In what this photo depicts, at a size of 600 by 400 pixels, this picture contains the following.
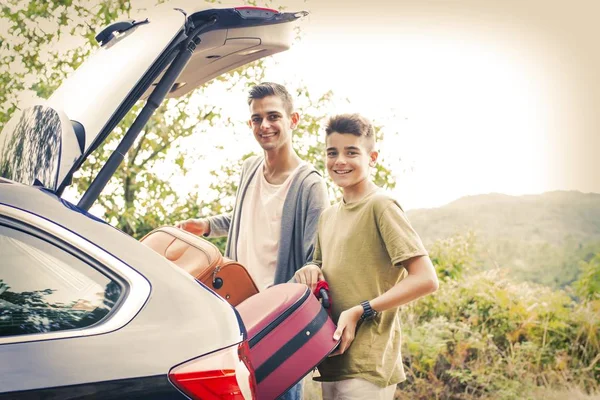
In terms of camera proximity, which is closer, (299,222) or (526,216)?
(299,222)

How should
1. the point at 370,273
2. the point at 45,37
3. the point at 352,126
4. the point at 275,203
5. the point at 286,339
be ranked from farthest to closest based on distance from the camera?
the point at 45,37
the point at 275,203
the point at 352,126
the point at 370,273
the point at 286,339

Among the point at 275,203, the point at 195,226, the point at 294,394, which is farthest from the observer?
the point at 195,226

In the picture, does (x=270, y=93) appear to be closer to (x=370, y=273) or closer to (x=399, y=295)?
(x=370, y=273)

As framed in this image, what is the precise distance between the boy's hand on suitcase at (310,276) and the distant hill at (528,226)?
14.9ft

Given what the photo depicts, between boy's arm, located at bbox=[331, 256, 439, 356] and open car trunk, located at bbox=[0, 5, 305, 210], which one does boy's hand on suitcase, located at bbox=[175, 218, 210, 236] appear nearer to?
open car trunk, located at bbox=[0, 5, 305, 210]

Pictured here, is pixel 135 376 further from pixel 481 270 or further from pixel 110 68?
pixel 481 270

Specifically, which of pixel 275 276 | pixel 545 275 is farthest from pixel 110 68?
pixel 545 275

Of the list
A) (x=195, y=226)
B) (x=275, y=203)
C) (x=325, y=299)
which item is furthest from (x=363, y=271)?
(x=195, y=226)

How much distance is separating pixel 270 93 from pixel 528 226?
195 inches

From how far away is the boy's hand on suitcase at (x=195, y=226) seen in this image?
3592 mm

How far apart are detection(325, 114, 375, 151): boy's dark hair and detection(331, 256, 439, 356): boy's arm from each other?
526 millimetres

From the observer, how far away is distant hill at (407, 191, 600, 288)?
287 inches

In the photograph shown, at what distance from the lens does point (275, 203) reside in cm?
321

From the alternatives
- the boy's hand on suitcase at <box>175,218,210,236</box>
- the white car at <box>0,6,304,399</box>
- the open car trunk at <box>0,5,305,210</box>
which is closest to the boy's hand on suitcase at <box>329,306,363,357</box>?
the white car at <box>0,6,304,399</box>
